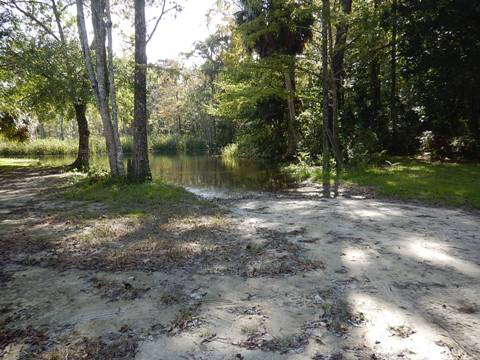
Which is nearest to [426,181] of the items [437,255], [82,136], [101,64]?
[437,255]

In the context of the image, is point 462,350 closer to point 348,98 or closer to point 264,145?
point 348,98

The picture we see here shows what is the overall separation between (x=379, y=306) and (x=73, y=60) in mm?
15853

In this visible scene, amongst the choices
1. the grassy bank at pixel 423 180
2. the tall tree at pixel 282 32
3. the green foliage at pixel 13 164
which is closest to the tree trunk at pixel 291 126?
the tall tree at pixel 282 32

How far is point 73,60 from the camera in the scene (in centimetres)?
1525

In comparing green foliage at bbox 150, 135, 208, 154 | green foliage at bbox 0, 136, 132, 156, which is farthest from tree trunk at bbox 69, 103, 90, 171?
green foliage at bbox 150, 135, 208, 154

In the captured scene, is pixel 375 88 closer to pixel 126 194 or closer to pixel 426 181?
pixel 426 181

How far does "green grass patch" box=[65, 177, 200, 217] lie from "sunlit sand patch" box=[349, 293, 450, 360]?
5411 millimetres

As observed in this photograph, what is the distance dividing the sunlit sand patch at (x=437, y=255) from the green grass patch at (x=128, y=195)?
17.2 ft

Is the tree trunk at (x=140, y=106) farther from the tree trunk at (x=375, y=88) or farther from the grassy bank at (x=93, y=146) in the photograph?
the grassy bank at (x=93, y=146)

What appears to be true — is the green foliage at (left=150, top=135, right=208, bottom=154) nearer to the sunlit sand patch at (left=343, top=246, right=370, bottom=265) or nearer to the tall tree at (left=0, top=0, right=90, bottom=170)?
the tall tree at (left=0, top=0, right=90, bottom=170)

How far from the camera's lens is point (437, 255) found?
4.85 meters

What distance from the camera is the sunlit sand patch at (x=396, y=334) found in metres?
2.75

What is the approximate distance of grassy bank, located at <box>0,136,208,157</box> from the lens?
119 feet

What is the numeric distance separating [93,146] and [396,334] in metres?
41.8
